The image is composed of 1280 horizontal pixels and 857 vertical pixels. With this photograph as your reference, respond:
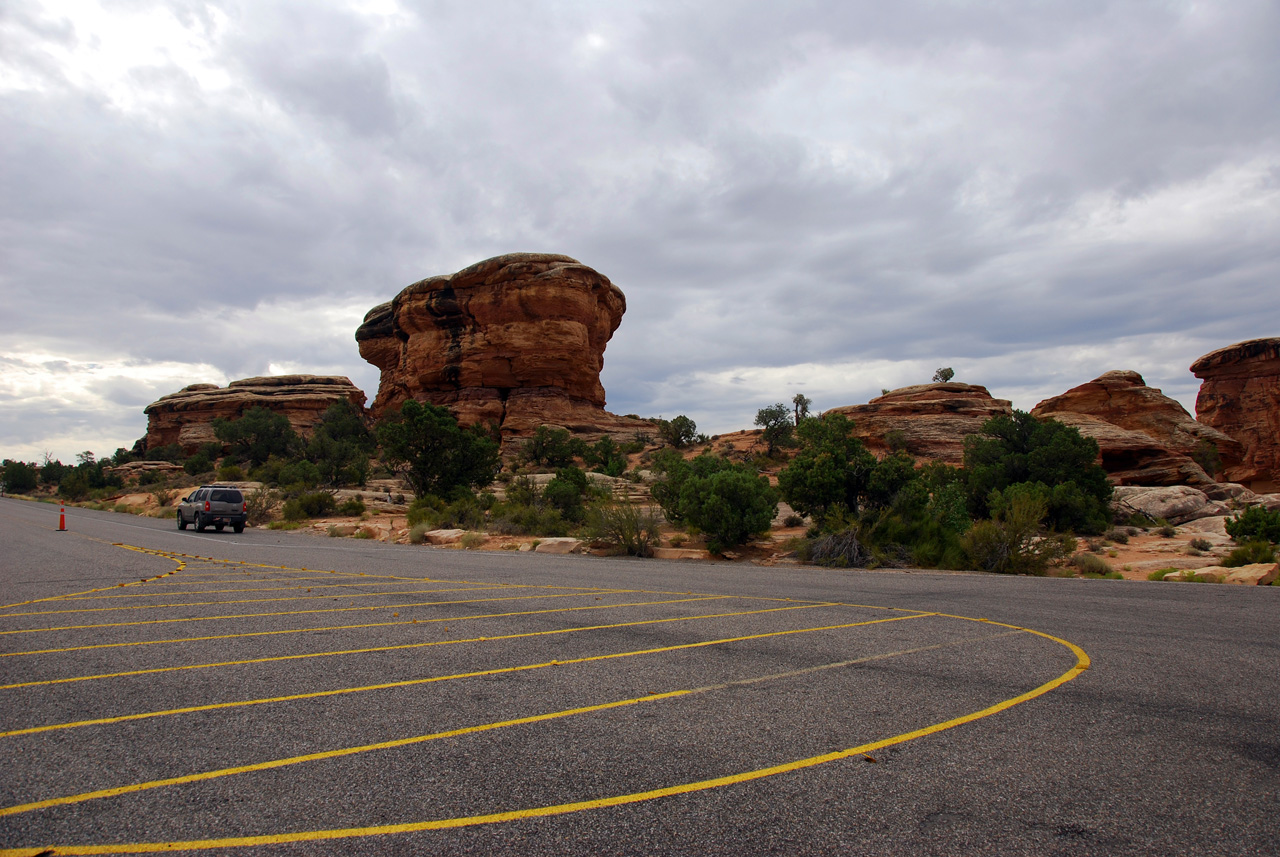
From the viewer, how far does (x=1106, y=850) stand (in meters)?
2.46

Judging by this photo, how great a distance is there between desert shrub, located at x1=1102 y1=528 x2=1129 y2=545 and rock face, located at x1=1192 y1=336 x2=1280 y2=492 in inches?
1736

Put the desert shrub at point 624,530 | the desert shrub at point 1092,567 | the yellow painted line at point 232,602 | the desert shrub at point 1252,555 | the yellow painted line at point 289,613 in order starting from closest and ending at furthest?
the yellow painted line at point 289,613
the yellow painted line at point 232,602
the desert shrub at point 1252,555
the desert shrub at point 1092,567
the desert shrub at point 624,530

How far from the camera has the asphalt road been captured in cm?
259

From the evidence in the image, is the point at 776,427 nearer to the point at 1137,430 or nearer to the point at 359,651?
the point at 1137,430

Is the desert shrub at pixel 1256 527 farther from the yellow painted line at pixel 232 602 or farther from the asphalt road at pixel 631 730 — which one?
the yellow painted line at pixel 232 602

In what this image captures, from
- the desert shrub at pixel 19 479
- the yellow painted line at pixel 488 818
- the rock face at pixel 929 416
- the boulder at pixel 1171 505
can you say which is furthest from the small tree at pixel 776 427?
the desert shrub at pixel 19 479

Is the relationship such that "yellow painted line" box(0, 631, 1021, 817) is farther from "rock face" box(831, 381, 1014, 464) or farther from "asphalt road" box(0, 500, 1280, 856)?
"rock face" box(831, 381, 1014, 464)

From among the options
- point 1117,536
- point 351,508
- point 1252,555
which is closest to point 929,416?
point 1117,536

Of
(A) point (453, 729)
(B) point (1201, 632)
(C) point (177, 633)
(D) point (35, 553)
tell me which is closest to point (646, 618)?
(A) point (453, 729)

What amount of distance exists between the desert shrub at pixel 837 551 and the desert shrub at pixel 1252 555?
757 centimetres

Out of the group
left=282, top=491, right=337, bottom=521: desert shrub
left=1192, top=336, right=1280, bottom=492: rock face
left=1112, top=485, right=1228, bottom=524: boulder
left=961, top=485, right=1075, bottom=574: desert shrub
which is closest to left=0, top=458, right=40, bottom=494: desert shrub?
left=282, top=491, right=337, bottom=521: desert shrub

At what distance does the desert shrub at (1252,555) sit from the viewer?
1345 centimetres

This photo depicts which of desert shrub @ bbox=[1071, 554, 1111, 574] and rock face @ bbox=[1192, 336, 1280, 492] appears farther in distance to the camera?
rock face @ bbox=[1192, 336, 1280, 492]

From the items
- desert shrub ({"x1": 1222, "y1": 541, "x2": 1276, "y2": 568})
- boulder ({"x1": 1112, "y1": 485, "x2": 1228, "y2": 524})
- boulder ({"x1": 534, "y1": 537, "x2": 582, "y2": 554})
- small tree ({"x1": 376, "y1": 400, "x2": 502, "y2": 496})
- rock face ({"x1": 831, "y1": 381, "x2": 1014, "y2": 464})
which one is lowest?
boulder ({"x1": 534, "y1": 537, "x2": 582, "y2": 554})
